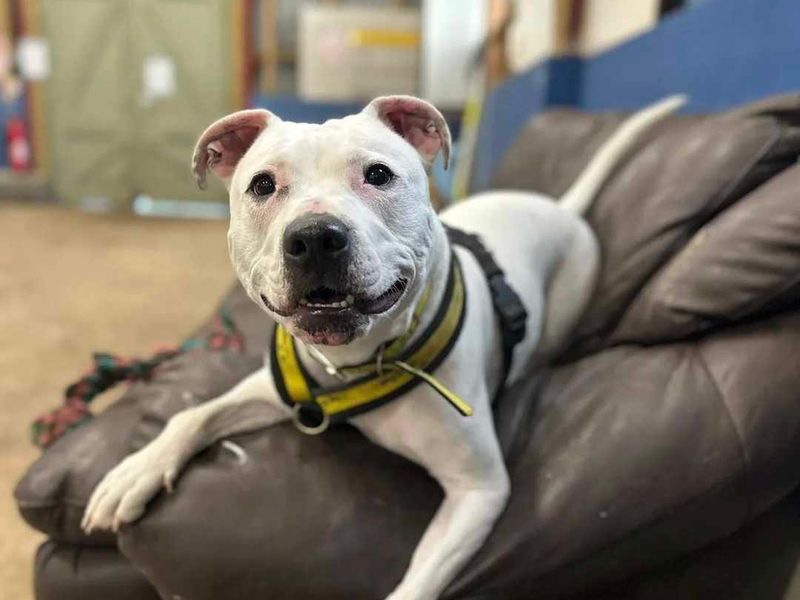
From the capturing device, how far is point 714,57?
2.28 m

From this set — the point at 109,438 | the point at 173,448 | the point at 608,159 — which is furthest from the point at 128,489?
the point at 608,159

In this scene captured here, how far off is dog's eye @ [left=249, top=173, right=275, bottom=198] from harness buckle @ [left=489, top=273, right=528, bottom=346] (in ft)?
1.82

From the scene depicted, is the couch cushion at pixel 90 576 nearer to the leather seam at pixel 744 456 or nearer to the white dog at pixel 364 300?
the white dog at pixel 364 300

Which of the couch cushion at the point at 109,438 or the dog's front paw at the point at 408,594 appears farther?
the couch cushion at the point at 109,438

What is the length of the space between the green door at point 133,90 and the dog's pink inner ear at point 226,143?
6000 mm

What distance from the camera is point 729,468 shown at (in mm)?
1114

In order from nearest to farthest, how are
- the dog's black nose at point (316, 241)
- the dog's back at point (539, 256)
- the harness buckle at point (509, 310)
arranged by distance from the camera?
the dog's black nose at point (316, 241)
the harness buckle at point (509, 310)
the dog's back at point (539, 256)

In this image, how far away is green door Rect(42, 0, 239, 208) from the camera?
684 centimetres

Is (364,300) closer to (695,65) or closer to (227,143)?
(227,143)

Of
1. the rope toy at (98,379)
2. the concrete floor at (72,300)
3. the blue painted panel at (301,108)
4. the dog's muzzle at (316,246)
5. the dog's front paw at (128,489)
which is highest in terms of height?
the dog's muzzle at (316,246)

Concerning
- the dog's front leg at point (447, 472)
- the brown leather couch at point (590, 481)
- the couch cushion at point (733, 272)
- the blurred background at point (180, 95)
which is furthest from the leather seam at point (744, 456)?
the blurred background at point (180, 95)

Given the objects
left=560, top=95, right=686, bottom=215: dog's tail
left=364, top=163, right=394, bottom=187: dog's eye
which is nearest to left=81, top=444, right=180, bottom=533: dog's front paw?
left=364, top=163, right=394, bottom=187: dog's eye

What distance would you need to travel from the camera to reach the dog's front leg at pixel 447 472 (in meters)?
1.12

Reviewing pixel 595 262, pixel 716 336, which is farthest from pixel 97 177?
pixel 716 336
